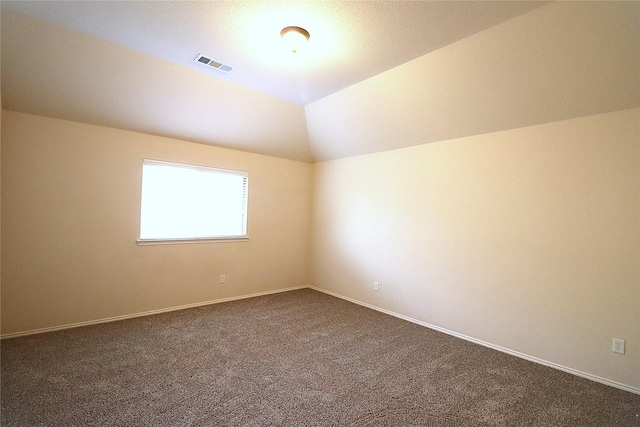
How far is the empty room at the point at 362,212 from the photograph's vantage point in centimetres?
200

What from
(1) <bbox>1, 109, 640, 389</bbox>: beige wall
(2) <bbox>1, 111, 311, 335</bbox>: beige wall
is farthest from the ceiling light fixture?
(2) <bbox>1, 111, 311, 335</bbox>: beige wall

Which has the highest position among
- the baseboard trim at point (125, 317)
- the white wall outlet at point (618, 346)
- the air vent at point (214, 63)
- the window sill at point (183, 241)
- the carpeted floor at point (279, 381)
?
the air vent at point (214, 63)

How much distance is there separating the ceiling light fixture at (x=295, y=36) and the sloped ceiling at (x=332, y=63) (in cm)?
5

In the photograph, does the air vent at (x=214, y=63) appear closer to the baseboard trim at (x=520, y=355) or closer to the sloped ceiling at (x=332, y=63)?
the sloped ceiling at (x=332, y=63)

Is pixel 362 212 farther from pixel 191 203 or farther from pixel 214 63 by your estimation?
pixel 214 63

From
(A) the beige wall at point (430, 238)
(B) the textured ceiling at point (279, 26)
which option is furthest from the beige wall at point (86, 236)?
(B) the textured ceiling at point (279, 26)

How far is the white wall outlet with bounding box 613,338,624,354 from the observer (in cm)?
229

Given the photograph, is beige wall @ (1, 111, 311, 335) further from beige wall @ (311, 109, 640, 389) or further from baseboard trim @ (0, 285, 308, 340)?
beige wall @ (311, 109, 640, 389)

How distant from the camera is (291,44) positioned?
2289 mm

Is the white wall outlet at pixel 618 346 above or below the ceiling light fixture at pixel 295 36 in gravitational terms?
below

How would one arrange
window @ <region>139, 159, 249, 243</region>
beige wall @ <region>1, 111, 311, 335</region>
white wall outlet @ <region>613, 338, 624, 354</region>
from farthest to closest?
window @ <region>139, 159, 249, 243</region>
beige wall @ <region>1, 111, 311, 335</region>
white wall outlet @ <region>613, 338, 624, 354</region>

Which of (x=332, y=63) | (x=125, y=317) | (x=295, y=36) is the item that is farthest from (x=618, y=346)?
(x=125, y=317)

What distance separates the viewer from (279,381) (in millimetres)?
2209

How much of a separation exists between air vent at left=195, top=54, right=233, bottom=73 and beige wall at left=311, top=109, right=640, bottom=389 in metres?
1.90
